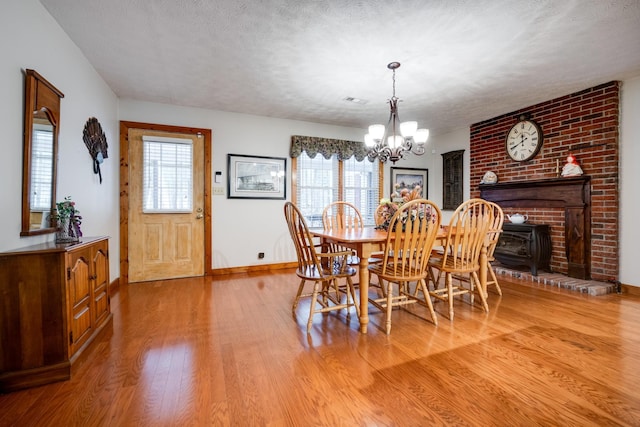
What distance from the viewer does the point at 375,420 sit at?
1311mm

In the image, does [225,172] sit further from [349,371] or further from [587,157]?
[587,157]

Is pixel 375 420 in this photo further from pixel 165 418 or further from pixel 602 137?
pixel 602 137

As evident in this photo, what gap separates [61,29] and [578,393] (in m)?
4.15

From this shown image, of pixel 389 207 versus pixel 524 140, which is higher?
pixel 524 140

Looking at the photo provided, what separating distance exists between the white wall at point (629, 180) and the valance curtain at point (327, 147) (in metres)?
3.23

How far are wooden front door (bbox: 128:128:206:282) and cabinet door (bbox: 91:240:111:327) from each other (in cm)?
157

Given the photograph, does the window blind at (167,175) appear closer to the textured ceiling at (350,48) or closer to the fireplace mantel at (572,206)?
the textured ceiling at (350,48)

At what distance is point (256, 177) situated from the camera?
4.44 metres

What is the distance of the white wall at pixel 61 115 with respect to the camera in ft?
5.58

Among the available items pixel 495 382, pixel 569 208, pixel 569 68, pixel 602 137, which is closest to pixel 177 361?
pixel 495 382

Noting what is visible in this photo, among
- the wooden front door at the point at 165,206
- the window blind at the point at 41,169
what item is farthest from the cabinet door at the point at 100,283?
the wooden front door at the point at 165,206

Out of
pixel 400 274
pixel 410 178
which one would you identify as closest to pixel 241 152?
pixel 400 274

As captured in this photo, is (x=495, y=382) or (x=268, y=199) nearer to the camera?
(x=495, y=382)

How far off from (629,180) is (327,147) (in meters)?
3.75
